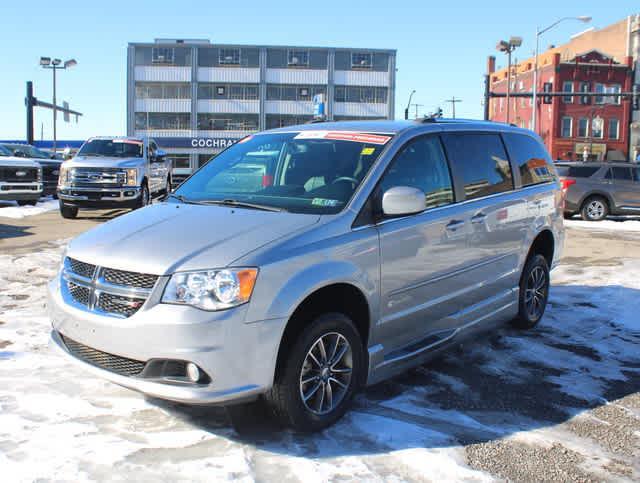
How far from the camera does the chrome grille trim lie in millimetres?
3471

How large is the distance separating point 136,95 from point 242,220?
213 ft

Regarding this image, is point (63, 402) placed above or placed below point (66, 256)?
below

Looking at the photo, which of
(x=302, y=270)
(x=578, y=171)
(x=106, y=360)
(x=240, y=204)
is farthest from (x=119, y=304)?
(x=578, y=171)

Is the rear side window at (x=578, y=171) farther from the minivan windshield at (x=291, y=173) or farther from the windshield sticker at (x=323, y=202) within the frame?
the windshield sticker at (x=323, y=202)

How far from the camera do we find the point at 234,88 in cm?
6562

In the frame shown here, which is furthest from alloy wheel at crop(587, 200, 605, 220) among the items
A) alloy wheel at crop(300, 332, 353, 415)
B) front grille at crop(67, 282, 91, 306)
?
front grille at crop(67, 282, 91, 306)

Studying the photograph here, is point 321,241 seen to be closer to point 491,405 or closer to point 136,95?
point 491,405

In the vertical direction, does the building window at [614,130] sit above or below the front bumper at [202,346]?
above

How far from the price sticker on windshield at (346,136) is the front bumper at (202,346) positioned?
1.68m

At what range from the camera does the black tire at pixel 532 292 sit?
6062 mm

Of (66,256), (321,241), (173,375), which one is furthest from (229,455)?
(66,256)

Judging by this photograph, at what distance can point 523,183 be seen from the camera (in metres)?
5.98

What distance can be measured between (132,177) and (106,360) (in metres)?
13.0

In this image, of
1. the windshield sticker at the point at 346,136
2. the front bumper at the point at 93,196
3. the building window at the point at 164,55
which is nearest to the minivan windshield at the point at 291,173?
the windshield sticker at the point at 346,136
